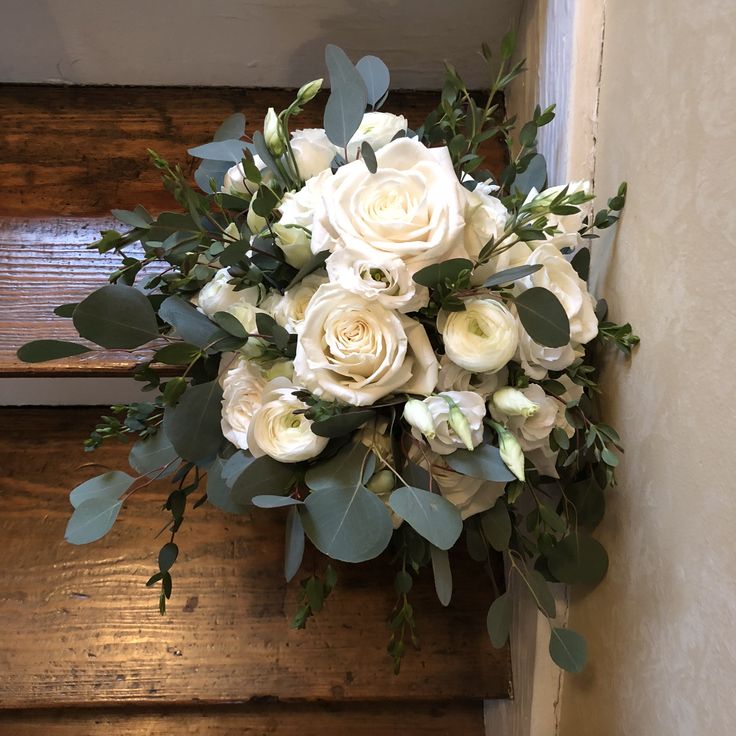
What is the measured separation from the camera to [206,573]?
3.32ft

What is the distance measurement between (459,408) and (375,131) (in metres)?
0.29

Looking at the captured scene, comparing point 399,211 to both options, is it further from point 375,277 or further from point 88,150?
point 88,150

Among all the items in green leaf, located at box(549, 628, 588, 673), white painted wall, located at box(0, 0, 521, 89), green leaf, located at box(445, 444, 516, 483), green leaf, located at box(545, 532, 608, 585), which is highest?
white painted wall, located at box(0, 0, 521, 89)

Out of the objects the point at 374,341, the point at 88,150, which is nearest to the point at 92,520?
the point at 374,341

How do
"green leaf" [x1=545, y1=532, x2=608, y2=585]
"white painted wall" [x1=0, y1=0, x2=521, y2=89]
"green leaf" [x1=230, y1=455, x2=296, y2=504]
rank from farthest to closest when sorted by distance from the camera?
1. "white painted wall" [x1=0, y1=0, x2=521, y2=89]
2. "green leaf" [x1=545, y1=532, x2=608, y2=585]
3. "green leaf" [x1=230, y1=455, x2=296, y2=504]

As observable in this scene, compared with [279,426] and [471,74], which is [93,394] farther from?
[471,74]

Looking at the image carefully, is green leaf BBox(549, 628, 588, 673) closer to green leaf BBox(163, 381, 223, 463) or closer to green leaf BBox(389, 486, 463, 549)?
green leaf BBox(389, 486, 463, 549)

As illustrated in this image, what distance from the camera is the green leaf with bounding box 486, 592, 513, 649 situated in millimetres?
688

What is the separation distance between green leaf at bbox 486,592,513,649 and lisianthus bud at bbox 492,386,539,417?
24 cm

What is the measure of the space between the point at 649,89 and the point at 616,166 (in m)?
0.09

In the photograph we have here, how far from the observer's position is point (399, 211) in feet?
1.74

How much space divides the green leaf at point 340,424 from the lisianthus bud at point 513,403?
Answer: 112 millimetres

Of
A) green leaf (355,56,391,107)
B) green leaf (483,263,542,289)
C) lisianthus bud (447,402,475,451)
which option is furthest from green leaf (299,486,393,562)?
green leaf (355,56,391,107)

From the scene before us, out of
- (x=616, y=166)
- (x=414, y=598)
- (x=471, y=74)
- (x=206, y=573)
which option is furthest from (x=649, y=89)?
(x=206, y=573)
